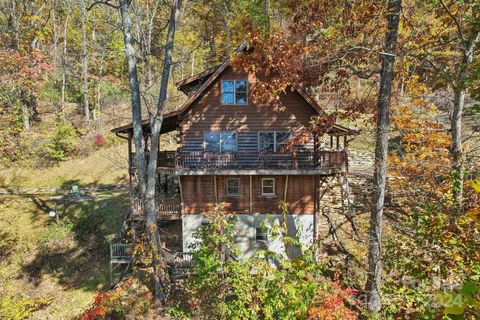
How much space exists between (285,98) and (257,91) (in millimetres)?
3054

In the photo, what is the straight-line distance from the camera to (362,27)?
13859 millimetres

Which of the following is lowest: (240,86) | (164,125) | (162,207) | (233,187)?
(162,207)

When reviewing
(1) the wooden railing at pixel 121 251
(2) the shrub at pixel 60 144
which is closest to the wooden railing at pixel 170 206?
(1) the wooden railing at pixel 121 251

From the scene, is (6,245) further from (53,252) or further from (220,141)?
(220,141)

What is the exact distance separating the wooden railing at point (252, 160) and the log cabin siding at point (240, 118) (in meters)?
1.04

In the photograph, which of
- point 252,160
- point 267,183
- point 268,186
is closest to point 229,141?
point 252,160

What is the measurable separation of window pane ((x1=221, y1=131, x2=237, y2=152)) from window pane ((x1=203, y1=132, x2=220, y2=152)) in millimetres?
332

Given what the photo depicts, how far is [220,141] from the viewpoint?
1811 cm

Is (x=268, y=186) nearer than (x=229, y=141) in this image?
No

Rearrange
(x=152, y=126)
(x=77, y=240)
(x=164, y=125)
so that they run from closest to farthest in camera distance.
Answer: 1. (x=152, y=126)
2. (x=164, y=125)
3. (x=77, y=240)

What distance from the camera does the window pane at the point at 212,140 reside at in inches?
711

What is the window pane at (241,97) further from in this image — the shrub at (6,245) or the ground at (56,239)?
the shrub at (6,245)

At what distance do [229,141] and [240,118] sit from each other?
58.7 inches

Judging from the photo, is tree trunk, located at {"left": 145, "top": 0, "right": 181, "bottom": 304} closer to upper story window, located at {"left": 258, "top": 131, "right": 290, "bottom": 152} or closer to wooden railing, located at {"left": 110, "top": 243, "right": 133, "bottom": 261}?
wooden railing, located at {"left": 110, "top": 243, "right": 133, "bottom": 261}
